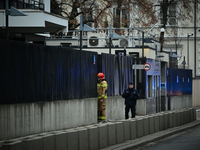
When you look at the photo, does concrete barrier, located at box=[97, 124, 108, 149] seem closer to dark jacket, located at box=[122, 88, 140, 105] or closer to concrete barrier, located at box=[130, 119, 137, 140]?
concrete barrier, located at box=[130, 119, 137, 140]

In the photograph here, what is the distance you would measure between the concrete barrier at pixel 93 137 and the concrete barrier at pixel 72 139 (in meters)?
0.68

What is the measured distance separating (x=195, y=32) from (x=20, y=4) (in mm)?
36692

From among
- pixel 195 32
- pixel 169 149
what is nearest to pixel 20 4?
pixel 169 149

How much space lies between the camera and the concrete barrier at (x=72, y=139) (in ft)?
38.2

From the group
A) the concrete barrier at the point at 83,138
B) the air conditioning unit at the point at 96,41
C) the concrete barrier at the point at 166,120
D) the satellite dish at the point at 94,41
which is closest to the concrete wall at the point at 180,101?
the air conditioning unit at the point at 96,41

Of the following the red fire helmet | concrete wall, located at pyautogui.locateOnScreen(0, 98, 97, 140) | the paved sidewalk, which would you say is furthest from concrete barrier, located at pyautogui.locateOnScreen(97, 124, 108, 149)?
the red fire helmet

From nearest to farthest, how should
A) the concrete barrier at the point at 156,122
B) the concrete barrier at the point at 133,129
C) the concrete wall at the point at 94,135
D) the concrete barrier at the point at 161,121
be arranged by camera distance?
the concrete wall at the point at 94,135
the concrete barrier at the point at 133,129
the concrete barrier at the point at 156,122
the concrete barrier at the point at 161,121

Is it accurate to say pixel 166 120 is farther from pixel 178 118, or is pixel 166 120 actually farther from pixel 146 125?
pixel 146 125

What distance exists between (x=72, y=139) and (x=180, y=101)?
24.5 metres

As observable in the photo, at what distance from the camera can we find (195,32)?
5850 cm

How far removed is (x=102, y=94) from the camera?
1984 cm

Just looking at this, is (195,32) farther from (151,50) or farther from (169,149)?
(169,149)

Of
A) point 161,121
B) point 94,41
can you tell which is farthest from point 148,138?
point 94,41

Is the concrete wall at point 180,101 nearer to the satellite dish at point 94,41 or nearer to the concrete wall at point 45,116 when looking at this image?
the satellite dish at point 94,41
